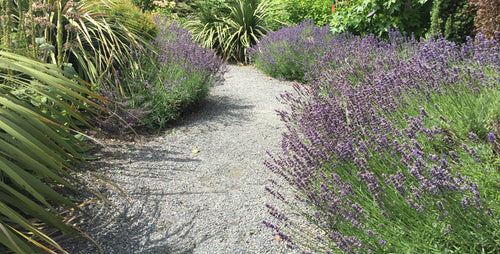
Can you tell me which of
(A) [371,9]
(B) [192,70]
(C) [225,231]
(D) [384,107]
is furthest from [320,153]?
(A) [371,9]

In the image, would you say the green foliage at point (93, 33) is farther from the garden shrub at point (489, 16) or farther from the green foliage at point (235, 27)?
the garden shrub at point (489, 16)

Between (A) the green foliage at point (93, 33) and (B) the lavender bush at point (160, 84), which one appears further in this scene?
(B) the lavender bush at point (160, 84)

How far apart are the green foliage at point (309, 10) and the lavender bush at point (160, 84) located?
158 inches

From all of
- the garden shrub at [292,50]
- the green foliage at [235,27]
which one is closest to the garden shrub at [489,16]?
the garden shrub at [292,50]

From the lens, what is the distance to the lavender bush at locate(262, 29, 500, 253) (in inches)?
66.0

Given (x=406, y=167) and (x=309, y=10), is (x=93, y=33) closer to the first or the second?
(x=406, y=167)

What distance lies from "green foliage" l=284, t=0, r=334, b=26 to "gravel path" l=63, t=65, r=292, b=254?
170 inches

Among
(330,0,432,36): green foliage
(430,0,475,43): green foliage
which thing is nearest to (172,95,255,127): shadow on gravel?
(330,0,432,36): green foliage

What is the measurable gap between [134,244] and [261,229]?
0.82 meters

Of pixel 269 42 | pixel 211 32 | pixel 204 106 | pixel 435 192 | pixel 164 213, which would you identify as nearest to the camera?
pixel 435 192

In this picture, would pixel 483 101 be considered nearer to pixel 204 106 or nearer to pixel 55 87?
pixel 55 87

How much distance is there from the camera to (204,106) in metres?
5.34

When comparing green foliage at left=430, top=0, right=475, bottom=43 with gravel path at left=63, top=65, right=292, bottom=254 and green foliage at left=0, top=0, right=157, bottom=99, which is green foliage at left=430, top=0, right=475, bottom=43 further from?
green foliage at left=0, top=0, right=157, bottom=99

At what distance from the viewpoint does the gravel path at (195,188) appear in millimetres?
2525
